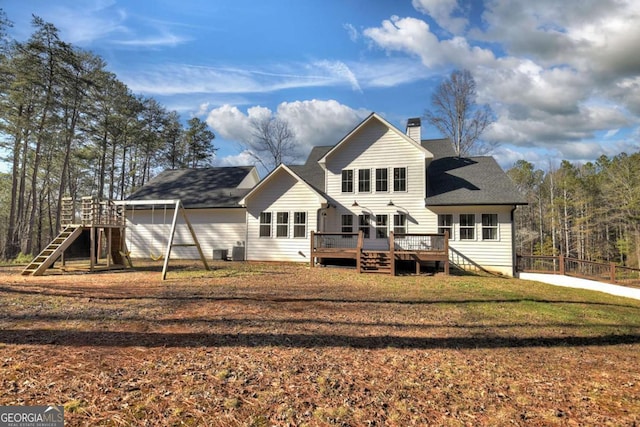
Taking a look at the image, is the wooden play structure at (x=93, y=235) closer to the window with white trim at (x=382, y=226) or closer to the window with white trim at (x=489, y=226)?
the window with white trim at (x=382, y=226)

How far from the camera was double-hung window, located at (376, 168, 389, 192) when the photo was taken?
1738cm

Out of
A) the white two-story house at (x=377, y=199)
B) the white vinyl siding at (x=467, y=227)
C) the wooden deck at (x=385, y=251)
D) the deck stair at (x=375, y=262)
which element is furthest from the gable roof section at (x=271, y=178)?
the white vinyl siding at (x=467, y=227)

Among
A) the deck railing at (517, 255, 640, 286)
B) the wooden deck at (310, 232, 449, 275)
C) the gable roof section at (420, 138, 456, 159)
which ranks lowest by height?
the deck railing at (517, 255, 640, 286)

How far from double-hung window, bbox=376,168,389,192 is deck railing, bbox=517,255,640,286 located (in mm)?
7335

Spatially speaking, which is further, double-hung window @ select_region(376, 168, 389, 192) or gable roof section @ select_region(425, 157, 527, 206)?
double-hung window @ select_region(376, 168, 389, 192)

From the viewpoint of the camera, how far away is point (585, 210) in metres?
36.3

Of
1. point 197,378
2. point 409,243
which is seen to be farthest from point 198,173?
point 197,378

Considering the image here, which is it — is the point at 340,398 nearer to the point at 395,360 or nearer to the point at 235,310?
the point at 395,360

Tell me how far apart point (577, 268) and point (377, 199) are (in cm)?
978

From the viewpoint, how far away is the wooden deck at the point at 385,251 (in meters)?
13.9

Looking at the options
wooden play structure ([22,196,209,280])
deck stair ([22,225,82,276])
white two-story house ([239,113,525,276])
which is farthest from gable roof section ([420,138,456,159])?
deck stair ([22,225,82,276])

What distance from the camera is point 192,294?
27.6ft

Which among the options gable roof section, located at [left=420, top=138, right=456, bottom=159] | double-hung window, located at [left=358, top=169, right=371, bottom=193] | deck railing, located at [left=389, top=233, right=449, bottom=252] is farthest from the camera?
gable roof section, located at [left=420, top=138, right=456, bottom=159]

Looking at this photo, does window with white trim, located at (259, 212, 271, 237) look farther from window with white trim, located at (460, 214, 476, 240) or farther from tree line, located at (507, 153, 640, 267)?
tree line, located at (507, 153, 640, 267)
